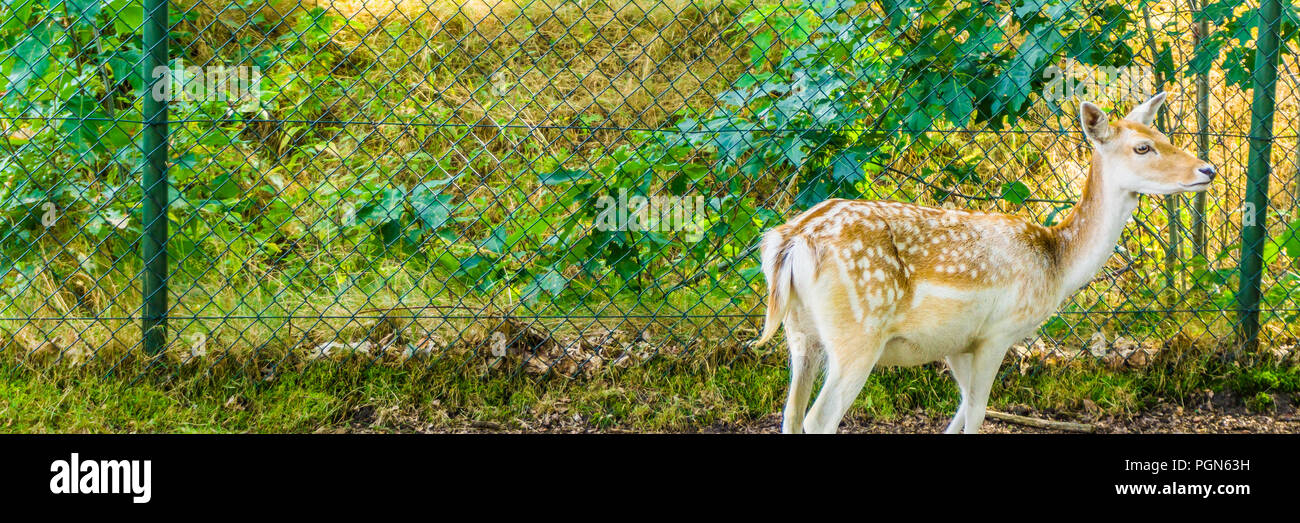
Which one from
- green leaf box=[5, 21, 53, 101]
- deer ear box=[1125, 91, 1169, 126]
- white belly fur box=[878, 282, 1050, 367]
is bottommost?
white belly fur box=[878, 282, 1050, 367]

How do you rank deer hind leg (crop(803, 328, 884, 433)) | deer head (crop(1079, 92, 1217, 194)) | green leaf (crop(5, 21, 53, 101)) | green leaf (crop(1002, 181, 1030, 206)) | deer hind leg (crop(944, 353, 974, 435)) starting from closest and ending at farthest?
deer hind leg (crop(803, 328, 884, 433)), deer head (crop(1079, 92, 1217, 194)), deer hind leg (crop(944, 353, 974, 435)), green leaf (crop(5, 21, 53, 101)), green leaf (crop(1002, 181, 1030, 206))

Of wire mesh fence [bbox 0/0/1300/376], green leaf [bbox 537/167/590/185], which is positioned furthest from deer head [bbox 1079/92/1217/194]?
green leaf [bbox 537/167/590/185]

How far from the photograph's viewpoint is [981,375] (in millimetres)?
3369

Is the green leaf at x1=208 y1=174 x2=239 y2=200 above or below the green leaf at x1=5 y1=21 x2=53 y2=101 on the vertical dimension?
below

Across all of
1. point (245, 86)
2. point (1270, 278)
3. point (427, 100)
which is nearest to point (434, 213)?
point (245, 86)

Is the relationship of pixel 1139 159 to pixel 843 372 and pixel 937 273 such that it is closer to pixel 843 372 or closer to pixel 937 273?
pixel 937 273

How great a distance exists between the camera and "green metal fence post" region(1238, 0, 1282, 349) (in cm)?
430

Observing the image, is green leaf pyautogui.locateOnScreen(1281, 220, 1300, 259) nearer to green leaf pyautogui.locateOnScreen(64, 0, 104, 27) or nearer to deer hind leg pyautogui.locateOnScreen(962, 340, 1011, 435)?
deer hind leg pyautogui.locateOnScreen(962, 340, 1011, 435)

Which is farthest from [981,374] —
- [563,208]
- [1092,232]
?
[563,208]

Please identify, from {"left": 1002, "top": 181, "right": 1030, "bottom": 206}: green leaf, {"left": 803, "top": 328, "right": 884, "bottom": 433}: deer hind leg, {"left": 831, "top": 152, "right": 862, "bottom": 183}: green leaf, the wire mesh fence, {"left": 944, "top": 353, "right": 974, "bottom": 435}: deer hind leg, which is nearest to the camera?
{"left": 803, "top": 328, "right": 884, "bottom": 433}: deer hind leg

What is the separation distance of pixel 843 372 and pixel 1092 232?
3.23 ft

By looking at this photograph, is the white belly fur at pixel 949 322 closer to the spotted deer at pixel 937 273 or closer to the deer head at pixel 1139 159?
the spotted deer at pixel 937 273

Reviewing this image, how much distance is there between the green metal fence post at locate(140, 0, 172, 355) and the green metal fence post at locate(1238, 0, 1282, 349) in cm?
419

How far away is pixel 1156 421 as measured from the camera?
13.9 feet
